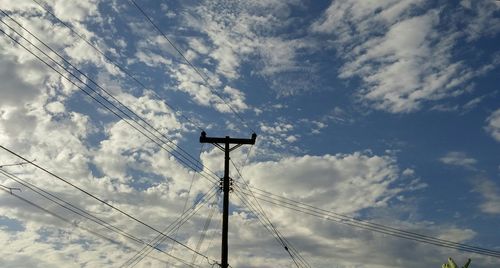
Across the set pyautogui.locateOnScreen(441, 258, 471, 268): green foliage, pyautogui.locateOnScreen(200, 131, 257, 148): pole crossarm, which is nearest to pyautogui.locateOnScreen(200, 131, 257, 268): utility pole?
pyautogui.locateOnScreen(200, 131, 257, 148): pole crossarm

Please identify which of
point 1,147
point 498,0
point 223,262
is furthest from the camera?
point 223,262

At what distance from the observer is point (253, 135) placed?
2644 cm

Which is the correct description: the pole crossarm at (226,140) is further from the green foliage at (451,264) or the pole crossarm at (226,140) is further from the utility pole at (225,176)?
the green foliage at (451,264)

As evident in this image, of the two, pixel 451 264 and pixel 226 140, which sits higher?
pixel 226 140

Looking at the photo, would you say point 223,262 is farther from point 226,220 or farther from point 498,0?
point 498,0

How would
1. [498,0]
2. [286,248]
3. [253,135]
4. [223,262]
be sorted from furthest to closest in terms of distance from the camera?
[286,248] < [253,135] < [223,262] < [498,0]

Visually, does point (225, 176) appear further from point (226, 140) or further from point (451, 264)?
point (451, 264)

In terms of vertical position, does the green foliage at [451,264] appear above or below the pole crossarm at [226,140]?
below

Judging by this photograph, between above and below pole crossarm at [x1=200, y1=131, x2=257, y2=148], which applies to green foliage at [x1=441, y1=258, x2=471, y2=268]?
below

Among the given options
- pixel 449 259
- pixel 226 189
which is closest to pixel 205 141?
pixel 226 189

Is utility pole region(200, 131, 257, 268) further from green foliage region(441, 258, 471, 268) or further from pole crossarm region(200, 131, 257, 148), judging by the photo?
green foliage region(441, 258, 471, 268)

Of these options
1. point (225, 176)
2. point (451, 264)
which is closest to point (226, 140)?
point (225, 176)

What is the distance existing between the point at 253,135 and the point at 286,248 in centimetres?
709

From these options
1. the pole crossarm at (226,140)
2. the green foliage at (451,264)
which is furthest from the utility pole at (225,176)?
the green foliage at (451,264)
